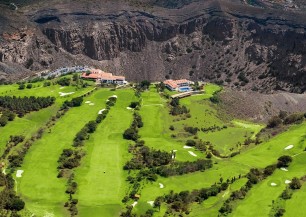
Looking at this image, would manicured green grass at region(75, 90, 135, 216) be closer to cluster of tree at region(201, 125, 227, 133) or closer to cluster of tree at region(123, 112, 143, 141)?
cluster of tree at region(123, 112, 143, 141)

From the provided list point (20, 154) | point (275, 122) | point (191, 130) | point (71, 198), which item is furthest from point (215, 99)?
point (71, 198)

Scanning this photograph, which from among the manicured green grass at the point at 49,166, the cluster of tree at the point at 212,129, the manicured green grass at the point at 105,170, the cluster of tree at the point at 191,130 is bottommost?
the cluster of tree at the point at 212,129

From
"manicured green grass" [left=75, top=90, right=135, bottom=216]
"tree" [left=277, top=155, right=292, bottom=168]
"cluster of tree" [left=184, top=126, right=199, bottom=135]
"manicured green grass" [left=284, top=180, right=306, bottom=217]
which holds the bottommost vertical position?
"cluster of tree" [left=184, top=126, right=199, bottom=135]

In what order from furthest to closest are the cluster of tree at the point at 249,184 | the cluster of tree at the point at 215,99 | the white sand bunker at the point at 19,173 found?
the cluster of tree at the point at 215,99
the white sand bunker at the point at 19,173
the cluster of tree at the point at 249,184

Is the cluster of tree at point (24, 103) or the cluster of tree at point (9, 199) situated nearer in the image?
the cluster of tree at point (9, 199)

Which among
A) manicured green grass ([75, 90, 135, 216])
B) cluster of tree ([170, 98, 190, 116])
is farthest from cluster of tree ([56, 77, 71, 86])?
cluster of tree ([170, 98, 190, 116])

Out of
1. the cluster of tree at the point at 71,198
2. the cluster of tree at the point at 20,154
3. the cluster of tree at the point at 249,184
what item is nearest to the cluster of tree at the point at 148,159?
the cluster of tree at the point at 71,198

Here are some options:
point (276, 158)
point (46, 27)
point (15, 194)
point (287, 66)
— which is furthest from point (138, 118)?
point (46, 27)

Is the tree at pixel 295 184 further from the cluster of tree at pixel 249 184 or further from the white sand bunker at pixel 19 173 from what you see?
the white sand bunker at pixel 19 173
